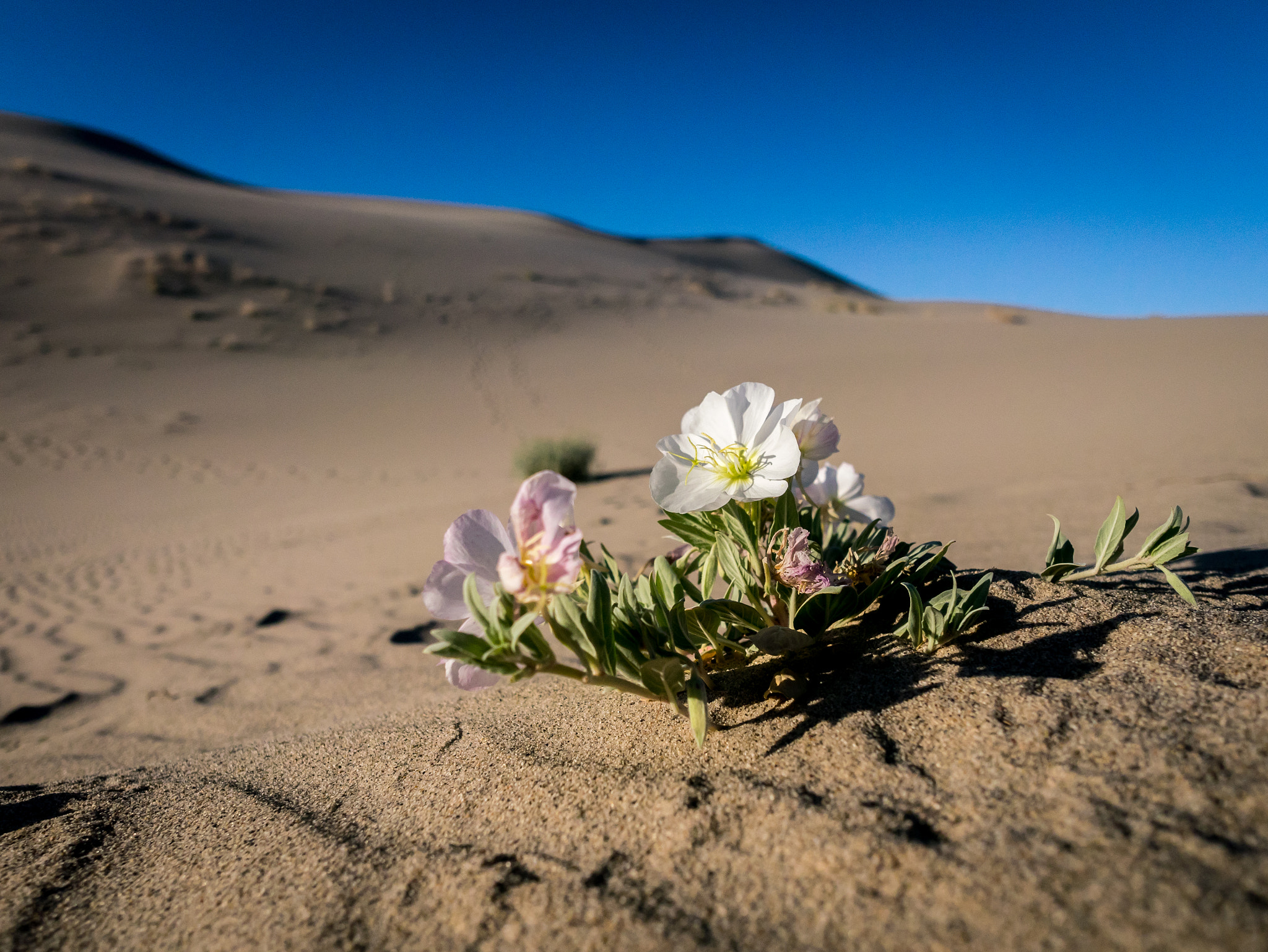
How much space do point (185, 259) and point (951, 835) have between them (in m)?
23.8

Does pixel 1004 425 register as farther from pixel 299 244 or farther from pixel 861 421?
pixel 299 244

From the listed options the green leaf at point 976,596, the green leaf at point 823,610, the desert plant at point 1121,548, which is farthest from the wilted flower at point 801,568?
the desert plant at point 1121,548

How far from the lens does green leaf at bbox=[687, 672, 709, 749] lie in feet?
3.22

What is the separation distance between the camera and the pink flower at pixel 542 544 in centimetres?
88

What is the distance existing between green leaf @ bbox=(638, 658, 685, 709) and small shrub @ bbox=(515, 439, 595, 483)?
261 inches

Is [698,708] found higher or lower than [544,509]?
lower

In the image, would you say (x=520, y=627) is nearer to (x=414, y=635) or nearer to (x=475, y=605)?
(x=475, y=605)

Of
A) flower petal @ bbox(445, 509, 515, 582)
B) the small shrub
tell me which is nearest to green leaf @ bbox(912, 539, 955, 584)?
flower petal @ bbox(445, 509, 515, 582)

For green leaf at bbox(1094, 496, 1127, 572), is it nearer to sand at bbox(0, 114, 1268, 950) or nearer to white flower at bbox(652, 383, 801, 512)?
sand at bbox(0, 114, 1268, 950)

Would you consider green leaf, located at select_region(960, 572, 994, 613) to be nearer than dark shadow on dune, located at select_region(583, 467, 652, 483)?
Yes

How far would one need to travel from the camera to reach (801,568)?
1.16 metres

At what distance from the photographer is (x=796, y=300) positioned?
31.3m

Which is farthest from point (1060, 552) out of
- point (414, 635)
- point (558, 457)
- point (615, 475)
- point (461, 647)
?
point (615, 475)

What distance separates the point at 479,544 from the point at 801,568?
54 cm
